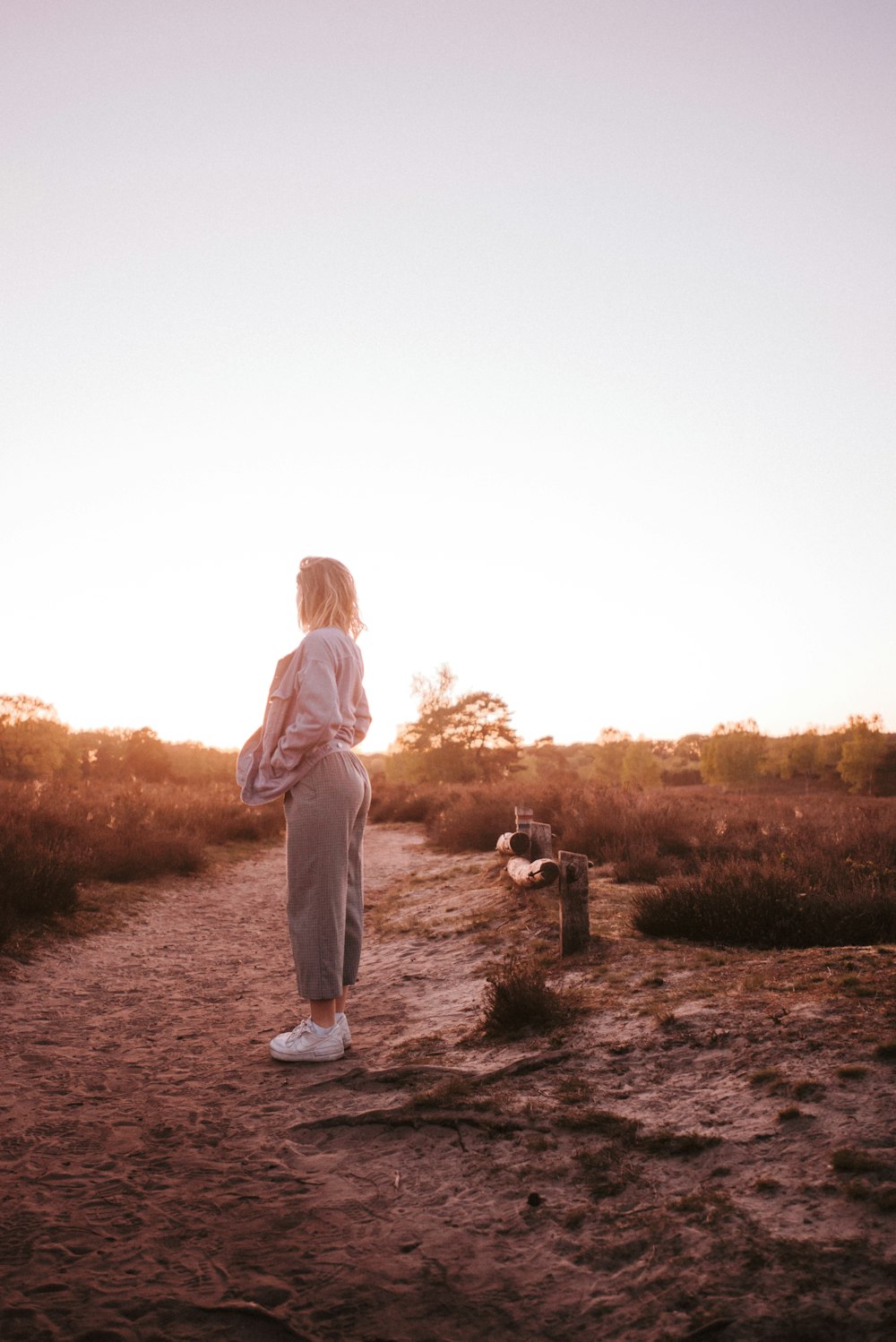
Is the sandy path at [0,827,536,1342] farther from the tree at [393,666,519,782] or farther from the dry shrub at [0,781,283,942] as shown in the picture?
the tree at [393,666,519,782]

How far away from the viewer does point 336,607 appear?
455cm

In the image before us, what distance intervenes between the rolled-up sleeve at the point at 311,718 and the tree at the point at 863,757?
52.2m

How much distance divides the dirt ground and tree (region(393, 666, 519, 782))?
30688 mm

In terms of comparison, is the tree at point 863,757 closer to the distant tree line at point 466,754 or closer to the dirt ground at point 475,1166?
the distant tree line at point 466,754

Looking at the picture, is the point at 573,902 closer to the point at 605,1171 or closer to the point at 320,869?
the point at 320,869

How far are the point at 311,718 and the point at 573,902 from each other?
2.70 meters

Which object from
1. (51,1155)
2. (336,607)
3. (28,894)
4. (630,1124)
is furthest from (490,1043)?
(28,894)

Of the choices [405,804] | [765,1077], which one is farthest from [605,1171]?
[405,804]

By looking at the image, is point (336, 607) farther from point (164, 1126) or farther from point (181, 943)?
point (181, 943)

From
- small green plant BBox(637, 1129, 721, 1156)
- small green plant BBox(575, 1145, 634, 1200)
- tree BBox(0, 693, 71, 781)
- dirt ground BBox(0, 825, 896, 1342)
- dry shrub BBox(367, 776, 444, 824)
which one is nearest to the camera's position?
dirt ground BBox(0, 825, 896, 1342)

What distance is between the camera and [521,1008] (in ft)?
14.6

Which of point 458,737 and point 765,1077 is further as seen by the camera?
point 458,737


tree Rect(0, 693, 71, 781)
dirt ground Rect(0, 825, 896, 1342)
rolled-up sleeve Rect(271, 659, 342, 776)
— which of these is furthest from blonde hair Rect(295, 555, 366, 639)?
tree Rect(0, 693, 71, 781)

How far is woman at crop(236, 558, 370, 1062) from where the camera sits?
4.23 meters
